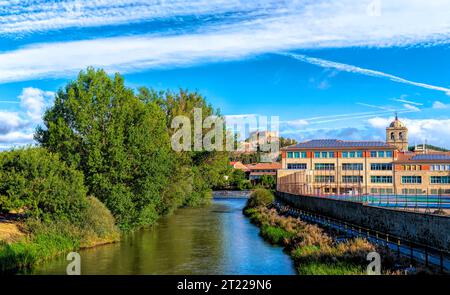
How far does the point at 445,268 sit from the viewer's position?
17859 mm

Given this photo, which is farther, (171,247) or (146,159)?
(146,159)

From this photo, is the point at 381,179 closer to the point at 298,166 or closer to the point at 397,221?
the point at 298,166

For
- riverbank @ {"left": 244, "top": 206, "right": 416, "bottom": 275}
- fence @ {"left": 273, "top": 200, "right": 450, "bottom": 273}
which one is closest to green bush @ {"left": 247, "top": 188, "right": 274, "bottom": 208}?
fence @ {"left": 273, "top": 200, "right": 450, "bottom": 273}

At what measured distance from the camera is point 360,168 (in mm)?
81812

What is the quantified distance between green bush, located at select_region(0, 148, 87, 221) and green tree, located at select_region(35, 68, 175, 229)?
3.84 meters

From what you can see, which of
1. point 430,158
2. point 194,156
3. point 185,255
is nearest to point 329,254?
point 185,255

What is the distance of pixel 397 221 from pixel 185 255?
12.8 metres

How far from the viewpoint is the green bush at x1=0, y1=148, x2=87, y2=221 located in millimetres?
28625

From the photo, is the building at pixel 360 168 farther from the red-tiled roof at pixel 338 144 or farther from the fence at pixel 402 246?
the fence at pixel 402 246

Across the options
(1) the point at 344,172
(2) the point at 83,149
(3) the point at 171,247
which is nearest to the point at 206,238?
(3) the point at 171,247

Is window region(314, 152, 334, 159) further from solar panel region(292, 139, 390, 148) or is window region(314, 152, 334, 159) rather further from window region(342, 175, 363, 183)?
A: window region(342, 175, 363, 183)

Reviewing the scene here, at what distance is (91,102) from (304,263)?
2246 cm

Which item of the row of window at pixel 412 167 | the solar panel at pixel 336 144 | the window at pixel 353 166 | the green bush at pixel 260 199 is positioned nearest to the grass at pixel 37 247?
the green bush at pixel 260 199
